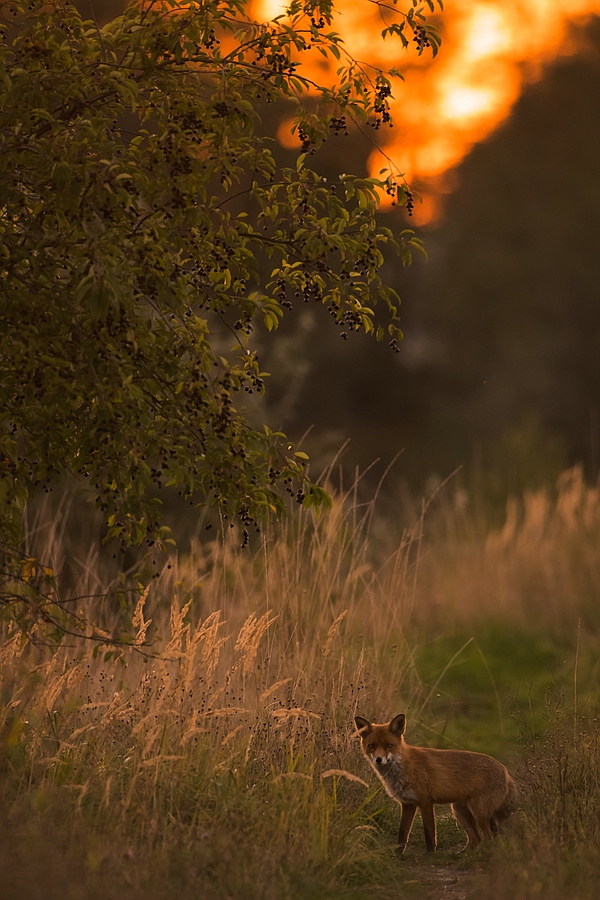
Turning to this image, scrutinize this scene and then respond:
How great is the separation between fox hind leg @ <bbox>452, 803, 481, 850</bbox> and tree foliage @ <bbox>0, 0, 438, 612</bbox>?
7.55 feet

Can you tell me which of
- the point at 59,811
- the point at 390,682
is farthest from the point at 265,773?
the point at 390,682

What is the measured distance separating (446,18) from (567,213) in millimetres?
7968

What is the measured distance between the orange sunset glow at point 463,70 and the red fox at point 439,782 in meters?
30.2

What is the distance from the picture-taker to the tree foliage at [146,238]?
5.78 m

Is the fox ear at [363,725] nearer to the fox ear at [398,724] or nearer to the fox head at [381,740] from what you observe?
the fox head at [381,740]

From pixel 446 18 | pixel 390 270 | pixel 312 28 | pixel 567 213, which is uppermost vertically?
pixel 446 18

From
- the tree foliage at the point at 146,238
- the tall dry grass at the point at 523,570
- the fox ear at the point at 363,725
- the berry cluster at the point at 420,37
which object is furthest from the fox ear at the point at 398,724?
the tall dry grass at the point at 523,570

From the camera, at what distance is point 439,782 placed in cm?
Answer: 728

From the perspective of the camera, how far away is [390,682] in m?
9.72

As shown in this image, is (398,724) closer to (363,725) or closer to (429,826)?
(363,725)

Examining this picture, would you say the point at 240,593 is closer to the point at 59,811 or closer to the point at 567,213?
the point at 59,811

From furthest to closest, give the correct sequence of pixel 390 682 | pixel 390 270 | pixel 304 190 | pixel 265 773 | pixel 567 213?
pixel 567 213, pixel 390 270, pixel 390 682, pixel 265 773, pixel 304 190

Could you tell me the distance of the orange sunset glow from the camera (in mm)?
38406

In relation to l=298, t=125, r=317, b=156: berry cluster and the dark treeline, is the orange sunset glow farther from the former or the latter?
l=298, t=125, r=317, b=156: berry cluster
